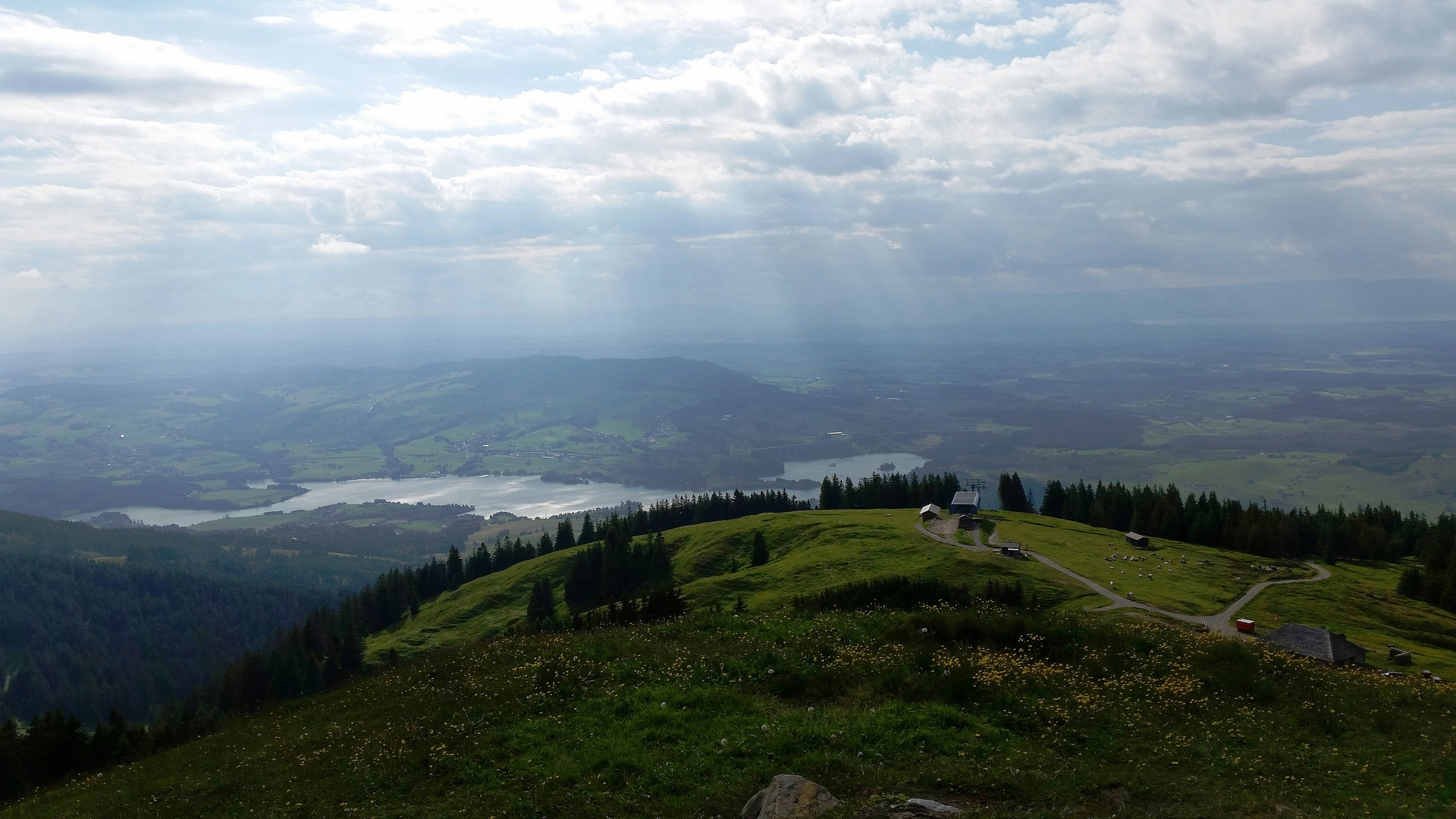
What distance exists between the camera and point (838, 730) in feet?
78.2

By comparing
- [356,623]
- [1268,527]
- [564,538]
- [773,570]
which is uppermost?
[1268,527]

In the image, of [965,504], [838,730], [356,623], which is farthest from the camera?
[356,623]

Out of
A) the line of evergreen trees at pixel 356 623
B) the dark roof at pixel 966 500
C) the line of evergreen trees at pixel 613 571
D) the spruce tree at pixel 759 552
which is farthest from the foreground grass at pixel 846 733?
the dark roof at pixel 966 500

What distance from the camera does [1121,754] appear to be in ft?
76.6

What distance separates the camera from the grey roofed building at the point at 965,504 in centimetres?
9456

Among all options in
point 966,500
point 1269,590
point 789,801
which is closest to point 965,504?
point 966,500

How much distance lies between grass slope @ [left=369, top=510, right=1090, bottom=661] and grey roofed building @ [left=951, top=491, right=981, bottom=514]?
6062 mm

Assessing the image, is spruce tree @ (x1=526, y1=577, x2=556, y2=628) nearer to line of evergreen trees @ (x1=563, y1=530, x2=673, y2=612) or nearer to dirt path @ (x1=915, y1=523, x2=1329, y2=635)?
line of evergreen trees @ (x1=563, y1=530, x2=673, y2=612)

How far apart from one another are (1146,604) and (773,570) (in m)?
32.1

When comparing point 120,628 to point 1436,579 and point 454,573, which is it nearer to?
point 454,573

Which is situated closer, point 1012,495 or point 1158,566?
point 1158,566

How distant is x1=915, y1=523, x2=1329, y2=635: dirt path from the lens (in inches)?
2218

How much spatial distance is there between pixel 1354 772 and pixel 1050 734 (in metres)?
8.41

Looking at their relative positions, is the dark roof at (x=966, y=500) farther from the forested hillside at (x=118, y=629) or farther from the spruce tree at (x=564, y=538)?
the forested hillside at (x=118, y=629)
